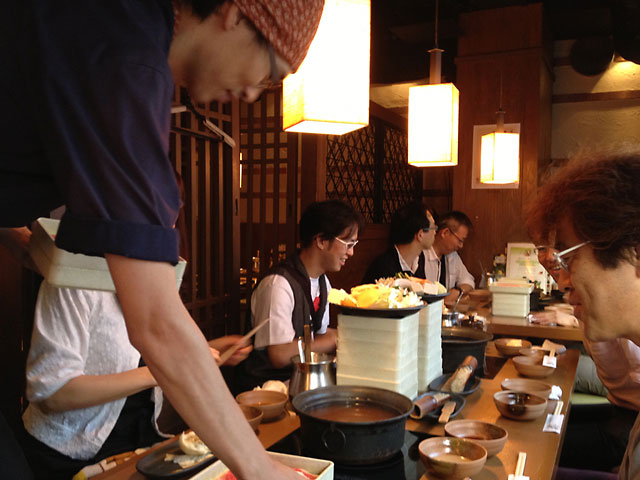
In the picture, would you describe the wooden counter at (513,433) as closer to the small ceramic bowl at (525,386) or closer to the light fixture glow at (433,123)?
the small ceramic bowl at (525,386)

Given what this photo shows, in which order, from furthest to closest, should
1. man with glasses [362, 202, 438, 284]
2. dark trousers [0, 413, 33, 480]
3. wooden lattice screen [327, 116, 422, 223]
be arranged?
1. wooden lattice screen [327, 116, 422, 223]
2. man with glasses [362, 202, 438, 284]
3. dark trousers [0, 413, 33, 480]

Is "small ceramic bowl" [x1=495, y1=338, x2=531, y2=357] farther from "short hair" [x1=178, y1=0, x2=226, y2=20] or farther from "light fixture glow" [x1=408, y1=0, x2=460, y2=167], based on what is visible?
"short hair" [x1=178, y1=0, x2=226, y2=20]

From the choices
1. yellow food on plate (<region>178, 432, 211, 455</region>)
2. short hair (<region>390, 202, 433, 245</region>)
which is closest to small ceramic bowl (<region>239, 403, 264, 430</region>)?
yellow food on plate (<region>178, 432, 211, 455</region>)

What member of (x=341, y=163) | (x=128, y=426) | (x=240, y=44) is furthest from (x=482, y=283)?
(x=240, y=44)

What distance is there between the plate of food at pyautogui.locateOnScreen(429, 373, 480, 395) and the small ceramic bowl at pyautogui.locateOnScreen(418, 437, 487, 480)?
562mm

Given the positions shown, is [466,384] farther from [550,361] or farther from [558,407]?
[550,361]

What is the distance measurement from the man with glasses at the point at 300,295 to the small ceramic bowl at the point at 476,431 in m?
1.40

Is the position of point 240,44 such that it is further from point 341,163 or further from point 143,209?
point 341,163

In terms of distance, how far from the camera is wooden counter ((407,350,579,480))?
63.9 inches

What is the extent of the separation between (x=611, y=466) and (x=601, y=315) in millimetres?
1731

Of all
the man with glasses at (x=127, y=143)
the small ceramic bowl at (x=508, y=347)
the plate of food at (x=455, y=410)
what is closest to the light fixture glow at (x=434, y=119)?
the small ceramic bowl at (x=508, y=347)

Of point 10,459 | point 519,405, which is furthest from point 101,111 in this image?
point 519,405

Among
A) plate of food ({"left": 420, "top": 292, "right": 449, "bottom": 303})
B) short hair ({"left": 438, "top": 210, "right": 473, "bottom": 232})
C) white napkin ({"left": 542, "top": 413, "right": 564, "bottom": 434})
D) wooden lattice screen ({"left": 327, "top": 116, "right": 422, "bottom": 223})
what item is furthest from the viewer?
short hair ({"left": 438, "top": 210, "right": 473, "bottom": 232})

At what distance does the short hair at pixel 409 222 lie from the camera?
18.7 ft
